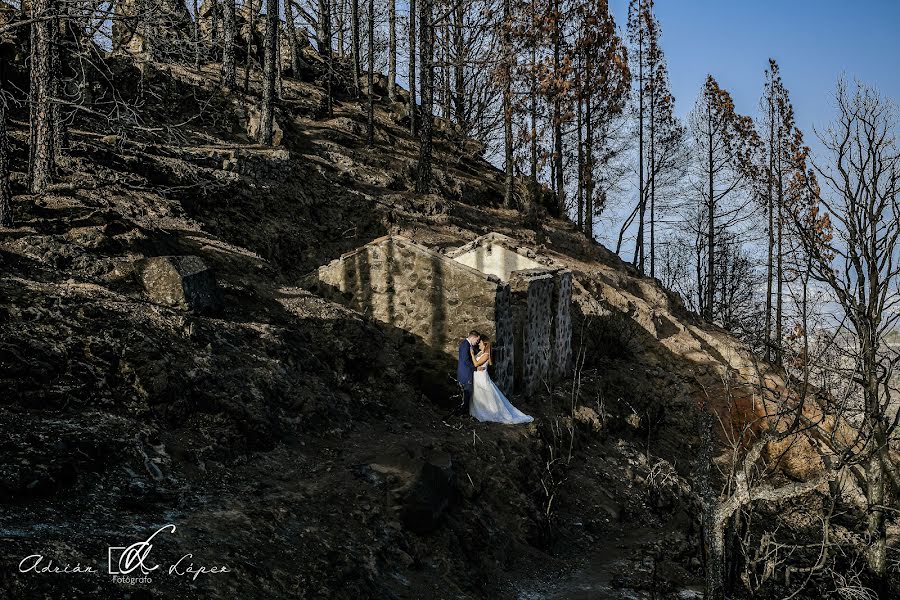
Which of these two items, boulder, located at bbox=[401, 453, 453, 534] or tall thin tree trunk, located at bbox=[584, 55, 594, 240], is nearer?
boulder, located at bbox=[401, 453, 453, 534]

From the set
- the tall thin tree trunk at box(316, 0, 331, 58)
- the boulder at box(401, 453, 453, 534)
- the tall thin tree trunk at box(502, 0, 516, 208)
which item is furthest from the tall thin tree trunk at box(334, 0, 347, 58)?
the boulder at box(401, 453, 453, 534)

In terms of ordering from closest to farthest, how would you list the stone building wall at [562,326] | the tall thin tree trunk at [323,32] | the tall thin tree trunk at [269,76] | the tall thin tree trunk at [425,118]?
1. the stone building wall at [562,326]
2. the tall thin tree trunk at [269,76]
3. the tall thin tree trunk at [425,118]
4. the tall thin tree trunk at [323,32]

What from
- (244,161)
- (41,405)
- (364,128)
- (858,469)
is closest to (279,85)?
(364,128)

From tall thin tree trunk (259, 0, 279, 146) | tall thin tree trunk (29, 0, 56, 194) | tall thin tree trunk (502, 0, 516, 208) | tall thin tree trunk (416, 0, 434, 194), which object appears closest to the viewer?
tall thin tree trunk (29, 0, 56, 194)

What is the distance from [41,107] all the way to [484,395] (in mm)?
9289

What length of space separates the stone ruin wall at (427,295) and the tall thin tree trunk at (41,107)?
18.8 ft

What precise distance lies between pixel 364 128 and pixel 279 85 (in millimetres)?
3357

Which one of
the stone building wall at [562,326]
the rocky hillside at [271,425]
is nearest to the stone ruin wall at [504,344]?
the rocky hillside at [271,425]

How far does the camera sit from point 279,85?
2445 centimetres

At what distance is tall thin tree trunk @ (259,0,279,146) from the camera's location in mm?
19558

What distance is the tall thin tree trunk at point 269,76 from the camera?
64.2 feet

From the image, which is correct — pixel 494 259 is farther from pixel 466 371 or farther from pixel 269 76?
pixel 269 76

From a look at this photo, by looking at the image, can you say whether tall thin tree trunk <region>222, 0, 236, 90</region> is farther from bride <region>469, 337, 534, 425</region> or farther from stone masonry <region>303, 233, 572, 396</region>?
bride <region>469, 337, 534, 425</region>
